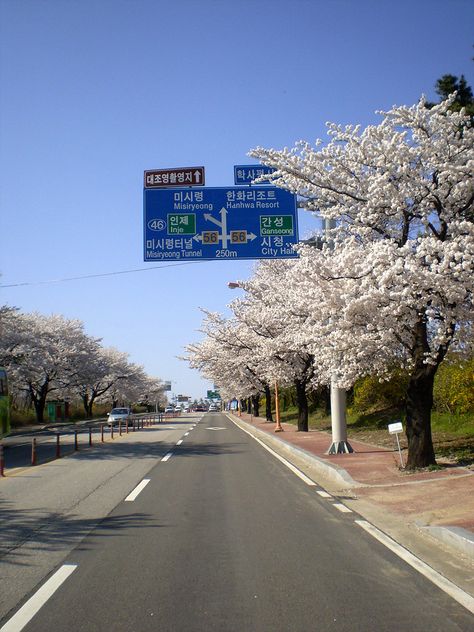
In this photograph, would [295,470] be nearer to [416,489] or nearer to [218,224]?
[416,489]

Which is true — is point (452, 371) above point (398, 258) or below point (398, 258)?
below

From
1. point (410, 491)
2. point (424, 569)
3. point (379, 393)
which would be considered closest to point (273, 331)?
point (379, 393)

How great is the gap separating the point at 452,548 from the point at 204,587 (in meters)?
3.18

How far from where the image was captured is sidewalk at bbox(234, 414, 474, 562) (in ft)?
25.6

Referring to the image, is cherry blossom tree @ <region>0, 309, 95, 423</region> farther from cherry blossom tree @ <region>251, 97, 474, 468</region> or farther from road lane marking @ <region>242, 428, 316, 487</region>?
cherry blossom tree @ <region>251, 97, 474, 468</region>

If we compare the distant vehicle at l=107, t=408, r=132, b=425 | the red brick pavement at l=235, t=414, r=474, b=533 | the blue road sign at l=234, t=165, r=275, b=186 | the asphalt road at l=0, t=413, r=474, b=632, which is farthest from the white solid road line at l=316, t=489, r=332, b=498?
the distant vehicle at l=107, t=408, r=132, b=425

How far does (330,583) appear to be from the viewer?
19.2ft

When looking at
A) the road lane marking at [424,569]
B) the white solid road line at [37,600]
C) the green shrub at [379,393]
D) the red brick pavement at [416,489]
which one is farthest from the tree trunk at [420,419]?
the green shrub at [379,393]

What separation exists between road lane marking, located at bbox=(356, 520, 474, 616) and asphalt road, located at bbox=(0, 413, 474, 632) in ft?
0.32

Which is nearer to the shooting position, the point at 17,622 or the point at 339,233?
the point at 17,622

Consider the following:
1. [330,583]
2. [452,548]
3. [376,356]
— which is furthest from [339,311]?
[330,583]

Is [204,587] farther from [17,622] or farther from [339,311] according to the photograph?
[339,311]

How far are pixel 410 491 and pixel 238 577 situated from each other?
234 inches

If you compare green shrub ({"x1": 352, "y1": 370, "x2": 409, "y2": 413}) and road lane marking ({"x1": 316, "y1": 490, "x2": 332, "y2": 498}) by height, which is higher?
green shrub ({"x1": 352, "y1": 370, "x2": 409, "y2": 413})
